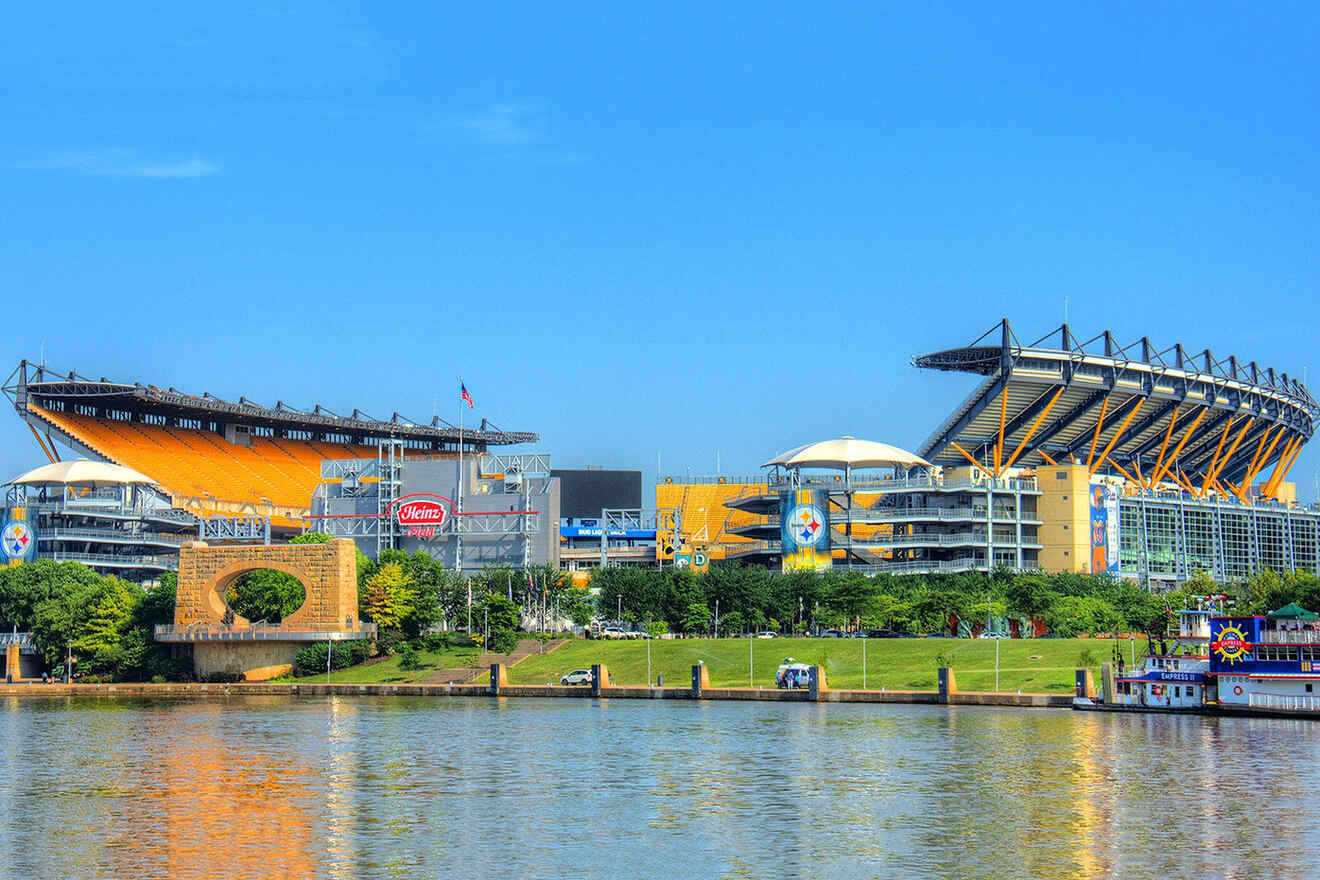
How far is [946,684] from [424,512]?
3533 inches

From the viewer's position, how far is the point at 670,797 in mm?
63281

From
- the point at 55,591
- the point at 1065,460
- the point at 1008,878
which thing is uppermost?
the point at 1065,460

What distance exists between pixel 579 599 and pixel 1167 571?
7246 cm

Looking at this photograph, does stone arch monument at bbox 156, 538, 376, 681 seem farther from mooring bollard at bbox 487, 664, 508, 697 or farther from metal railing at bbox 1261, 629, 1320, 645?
metal railing at bbox 1261, 629, 1320, 645

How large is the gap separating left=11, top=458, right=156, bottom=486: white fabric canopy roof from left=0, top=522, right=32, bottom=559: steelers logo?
6166mm

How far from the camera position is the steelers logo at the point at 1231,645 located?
101m

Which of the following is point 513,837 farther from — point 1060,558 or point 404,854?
point 1060,558

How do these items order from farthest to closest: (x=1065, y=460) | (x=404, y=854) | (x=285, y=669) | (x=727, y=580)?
(x=1065, y=460) < (x=727, y=580) < (x=285, y=669) < (x=404, y=854)

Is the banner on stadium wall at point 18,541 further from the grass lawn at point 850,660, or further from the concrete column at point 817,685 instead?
A: the concrete column at point 817,685

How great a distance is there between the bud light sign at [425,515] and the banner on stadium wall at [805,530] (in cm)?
3920

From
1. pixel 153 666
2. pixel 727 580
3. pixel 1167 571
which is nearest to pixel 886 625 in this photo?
pixel 727 580

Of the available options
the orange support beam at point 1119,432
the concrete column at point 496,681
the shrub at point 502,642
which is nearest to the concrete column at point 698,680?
the concrete column at point 496,681

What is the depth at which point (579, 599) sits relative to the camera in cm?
16400

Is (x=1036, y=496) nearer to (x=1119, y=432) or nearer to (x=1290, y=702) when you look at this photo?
(x=1119, y=432)
